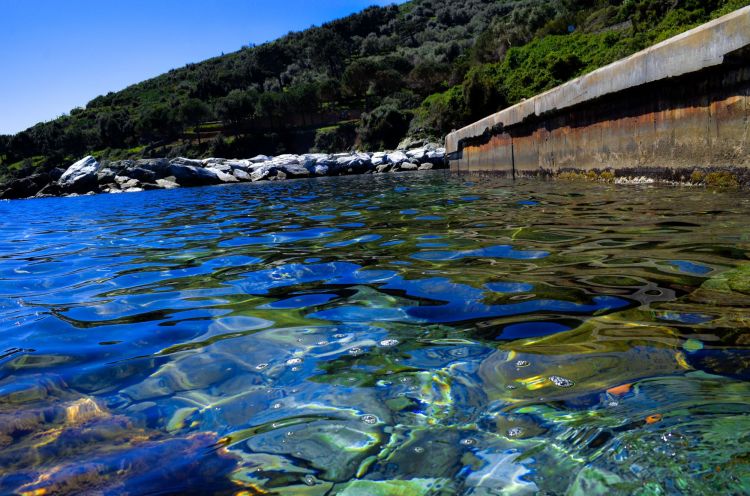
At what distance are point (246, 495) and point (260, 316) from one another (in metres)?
1.24

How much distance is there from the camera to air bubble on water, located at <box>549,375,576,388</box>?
51.6 inches

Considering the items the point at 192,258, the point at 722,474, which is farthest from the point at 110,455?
the point at 192,258

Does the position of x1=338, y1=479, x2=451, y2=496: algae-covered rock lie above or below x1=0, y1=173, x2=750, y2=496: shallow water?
→ below

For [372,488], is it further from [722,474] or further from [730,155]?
[730,155]

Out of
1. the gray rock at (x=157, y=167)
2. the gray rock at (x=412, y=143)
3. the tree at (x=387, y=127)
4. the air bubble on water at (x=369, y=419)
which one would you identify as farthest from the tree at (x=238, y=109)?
the air bubble on water at (x=369, y=419)

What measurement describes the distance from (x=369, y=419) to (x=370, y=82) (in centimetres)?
5846

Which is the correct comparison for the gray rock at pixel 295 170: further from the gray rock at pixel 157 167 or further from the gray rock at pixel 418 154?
the gray rock at pixel 157 167

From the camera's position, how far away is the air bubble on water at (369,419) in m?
1.23

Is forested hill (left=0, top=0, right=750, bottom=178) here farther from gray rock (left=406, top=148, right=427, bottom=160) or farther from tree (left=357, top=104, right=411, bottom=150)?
gray rock (left=406, top=148, right=427, bottom=160)

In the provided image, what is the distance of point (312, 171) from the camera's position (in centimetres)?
2791

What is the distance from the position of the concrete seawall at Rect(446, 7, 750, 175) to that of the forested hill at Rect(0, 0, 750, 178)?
11.0 metres

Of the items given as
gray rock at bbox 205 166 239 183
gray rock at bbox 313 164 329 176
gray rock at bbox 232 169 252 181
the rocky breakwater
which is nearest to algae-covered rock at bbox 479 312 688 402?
the rocky breakwater

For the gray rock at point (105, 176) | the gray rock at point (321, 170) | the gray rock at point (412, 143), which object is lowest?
the gray rock at point (321, 170)

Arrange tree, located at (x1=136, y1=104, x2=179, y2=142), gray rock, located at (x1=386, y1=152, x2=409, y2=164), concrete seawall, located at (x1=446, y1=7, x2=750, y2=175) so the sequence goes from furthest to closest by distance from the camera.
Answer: tree, located at (x1=136, y1=104, x2=179, y2=142) → gray rock, located at (x1=386, y1=152, x2=409, y2=164) → concrete seawall, located at (x1=446, y1=7, x2=750, y2=175)
